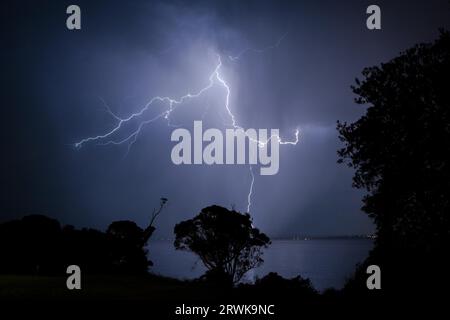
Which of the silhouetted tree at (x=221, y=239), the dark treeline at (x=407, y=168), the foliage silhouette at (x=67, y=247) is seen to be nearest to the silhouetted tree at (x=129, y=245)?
the foliage silhouette at (x=67, y=247)

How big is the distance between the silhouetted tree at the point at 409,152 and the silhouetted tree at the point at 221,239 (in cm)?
1914

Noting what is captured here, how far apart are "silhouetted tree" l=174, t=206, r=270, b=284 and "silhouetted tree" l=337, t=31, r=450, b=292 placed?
19.1 meters

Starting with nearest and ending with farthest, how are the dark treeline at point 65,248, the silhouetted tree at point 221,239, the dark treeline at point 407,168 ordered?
the dark treeline at point 407,168
the dark treeline at point 65,248
the silhouetted tree at point 221,239

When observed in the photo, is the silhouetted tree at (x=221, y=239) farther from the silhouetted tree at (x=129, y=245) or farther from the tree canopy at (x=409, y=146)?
the tree canopy at (x=409, y=146)

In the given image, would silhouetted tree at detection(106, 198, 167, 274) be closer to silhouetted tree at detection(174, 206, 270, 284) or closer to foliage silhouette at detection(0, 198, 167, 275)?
foliage silhouette at detection(0, 198, 167, 275)

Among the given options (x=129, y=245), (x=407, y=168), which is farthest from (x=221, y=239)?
(x=407, y=168)

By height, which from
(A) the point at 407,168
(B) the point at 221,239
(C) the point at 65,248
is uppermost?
(A) the point at 407,168

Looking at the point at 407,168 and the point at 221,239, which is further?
the point at 221,239

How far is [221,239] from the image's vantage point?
3250cm

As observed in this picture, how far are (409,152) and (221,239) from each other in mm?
21234

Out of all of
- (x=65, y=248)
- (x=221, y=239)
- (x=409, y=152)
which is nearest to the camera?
(x=409, y=152)

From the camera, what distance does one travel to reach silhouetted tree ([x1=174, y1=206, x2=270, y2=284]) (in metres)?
32.6

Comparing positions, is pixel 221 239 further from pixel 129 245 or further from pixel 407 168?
pixel 407 168

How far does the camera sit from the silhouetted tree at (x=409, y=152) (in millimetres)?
12656
